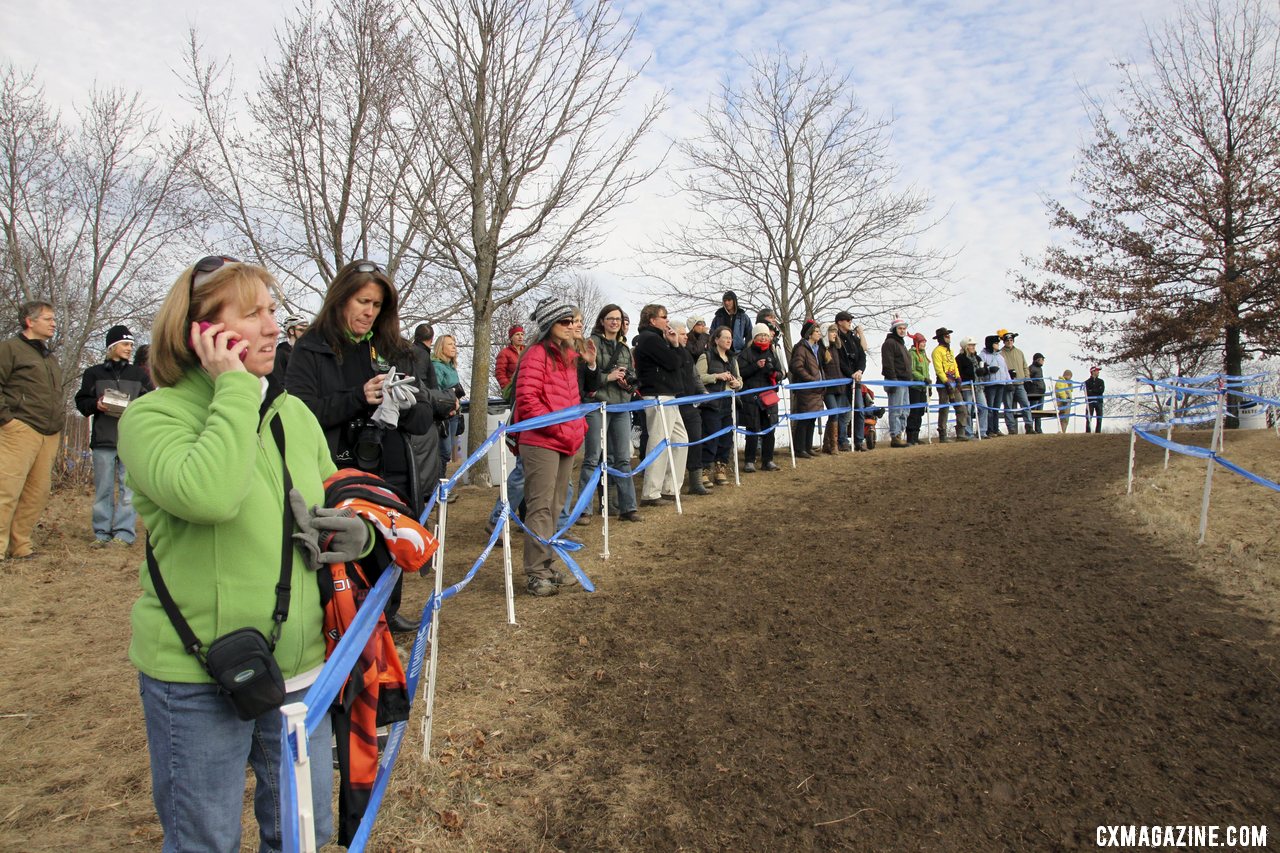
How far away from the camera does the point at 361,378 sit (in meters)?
3.88

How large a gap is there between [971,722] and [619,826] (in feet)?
6.27

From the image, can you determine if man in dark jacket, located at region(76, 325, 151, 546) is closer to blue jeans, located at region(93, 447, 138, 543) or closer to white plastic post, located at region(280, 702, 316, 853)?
blue jeans, located at region(93, 447, 138, 543)

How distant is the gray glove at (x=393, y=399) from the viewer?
3746 millimetres

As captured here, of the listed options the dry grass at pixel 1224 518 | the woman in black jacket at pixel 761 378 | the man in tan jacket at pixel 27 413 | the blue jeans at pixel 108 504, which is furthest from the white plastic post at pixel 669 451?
the man in tan jacket at pixel 27 413

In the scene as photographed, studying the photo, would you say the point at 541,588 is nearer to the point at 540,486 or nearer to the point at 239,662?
the point at 540,486

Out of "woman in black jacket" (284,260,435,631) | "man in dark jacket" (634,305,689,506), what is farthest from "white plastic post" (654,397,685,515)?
"woman in black jacket" (284,260,435,631)

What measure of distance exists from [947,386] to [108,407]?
1383 cm

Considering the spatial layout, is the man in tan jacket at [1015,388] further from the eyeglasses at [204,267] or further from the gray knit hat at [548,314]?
the eyeglasses at [204,267]

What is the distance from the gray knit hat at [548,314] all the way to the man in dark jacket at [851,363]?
8.69 m

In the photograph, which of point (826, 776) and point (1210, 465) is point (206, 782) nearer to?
point (826, 776)

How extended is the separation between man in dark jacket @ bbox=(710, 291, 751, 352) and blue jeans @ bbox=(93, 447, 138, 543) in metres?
8.06

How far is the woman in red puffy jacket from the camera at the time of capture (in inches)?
238

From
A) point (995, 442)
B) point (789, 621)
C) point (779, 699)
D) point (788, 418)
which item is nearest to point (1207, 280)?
point (995, 442)

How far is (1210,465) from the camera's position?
704 cm
